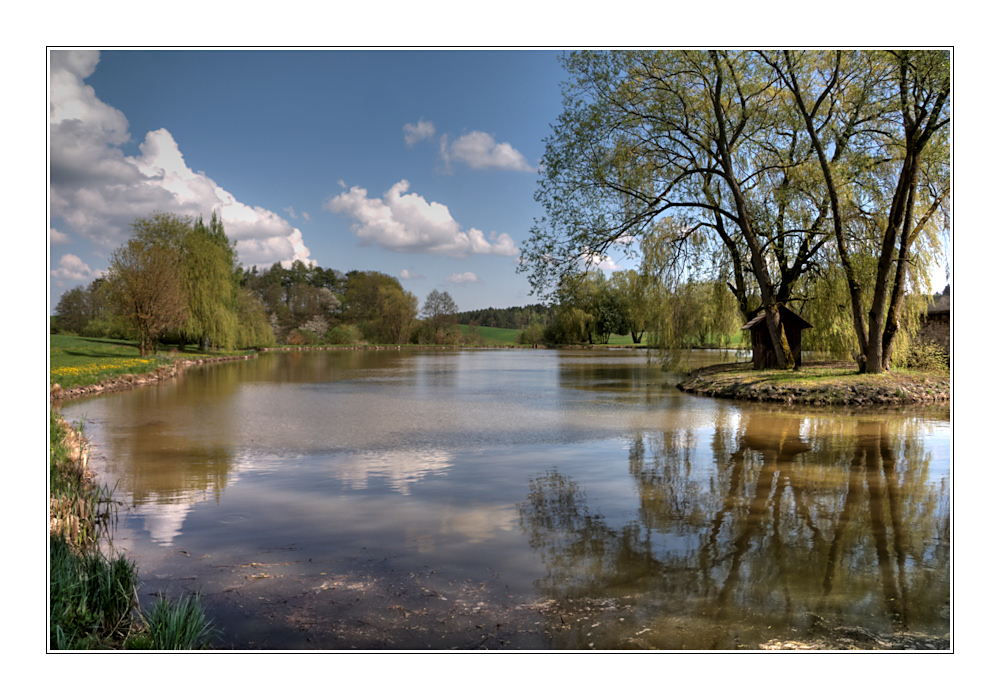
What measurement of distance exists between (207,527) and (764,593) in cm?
447

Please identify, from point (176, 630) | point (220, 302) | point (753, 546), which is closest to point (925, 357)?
point (753, 546)

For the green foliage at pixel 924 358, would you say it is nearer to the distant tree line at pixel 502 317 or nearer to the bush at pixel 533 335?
the bush at pixel 533 335

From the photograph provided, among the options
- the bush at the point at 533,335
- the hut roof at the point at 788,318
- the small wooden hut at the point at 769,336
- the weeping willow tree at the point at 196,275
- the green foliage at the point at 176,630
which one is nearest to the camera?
the green foliage at the point at 176,630

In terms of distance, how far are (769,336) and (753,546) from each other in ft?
53.9

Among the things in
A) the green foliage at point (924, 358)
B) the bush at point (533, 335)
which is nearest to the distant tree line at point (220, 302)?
the bush at point (533, 335)

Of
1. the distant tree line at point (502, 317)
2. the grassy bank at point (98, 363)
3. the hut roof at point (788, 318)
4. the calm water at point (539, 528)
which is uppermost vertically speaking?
the distant tree line at point (502, 317)

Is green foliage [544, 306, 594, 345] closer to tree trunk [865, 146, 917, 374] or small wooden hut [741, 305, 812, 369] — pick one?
small wooden hut [741, 305, 812, 369]

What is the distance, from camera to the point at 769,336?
1980 centimetres

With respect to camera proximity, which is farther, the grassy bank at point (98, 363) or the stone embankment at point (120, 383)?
the grassy bank at point (98, 363)

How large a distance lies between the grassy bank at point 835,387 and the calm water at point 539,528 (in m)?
2.69

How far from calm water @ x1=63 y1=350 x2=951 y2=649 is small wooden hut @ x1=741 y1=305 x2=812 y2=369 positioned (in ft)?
25.8


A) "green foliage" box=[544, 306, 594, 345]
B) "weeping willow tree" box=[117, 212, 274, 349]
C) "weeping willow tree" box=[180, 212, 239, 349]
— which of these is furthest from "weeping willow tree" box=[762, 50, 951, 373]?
"green foliage" box=[544, 306, 594, 345]

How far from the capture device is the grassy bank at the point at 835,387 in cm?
1443

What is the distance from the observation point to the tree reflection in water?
11.7ft
